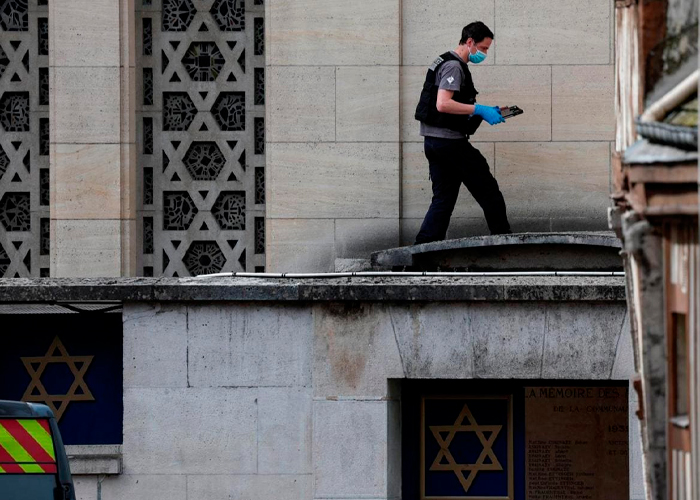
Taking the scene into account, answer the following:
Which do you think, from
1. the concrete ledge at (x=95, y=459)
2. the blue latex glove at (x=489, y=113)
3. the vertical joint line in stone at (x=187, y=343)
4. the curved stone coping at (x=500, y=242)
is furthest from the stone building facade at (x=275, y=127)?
the concrete ledge at (x=95, y=459)

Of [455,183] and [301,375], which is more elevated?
[455,183]

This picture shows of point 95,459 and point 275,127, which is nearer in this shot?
point 95,459

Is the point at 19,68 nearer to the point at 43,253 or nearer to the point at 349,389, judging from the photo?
the point at 43,253

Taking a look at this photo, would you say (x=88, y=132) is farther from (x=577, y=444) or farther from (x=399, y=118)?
(x=577, y=444)

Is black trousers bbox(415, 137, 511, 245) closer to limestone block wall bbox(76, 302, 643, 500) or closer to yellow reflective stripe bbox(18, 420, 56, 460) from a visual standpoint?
limestone block wall bbox(76, 302, 643, 500)

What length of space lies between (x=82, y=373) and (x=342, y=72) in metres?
3.88

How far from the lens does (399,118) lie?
14.5 metres

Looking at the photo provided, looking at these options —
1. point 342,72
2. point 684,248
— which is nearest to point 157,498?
point 342,72

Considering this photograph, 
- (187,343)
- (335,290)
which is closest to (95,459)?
(187,343)

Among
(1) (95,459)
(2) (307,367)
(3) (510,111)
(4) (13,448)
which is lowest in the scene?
(1) (95,459)

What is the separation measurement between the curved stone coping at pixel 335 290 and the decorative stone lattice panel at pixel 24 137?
9.91ft

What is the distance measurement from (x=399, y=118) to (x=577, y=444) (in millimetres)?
3857

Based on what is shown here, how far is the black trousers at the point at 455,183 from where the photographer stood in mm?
13328

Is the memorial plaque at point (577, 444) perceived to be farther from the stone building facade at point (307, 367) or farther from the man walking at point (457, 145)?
the man walking at point (457, 145)
